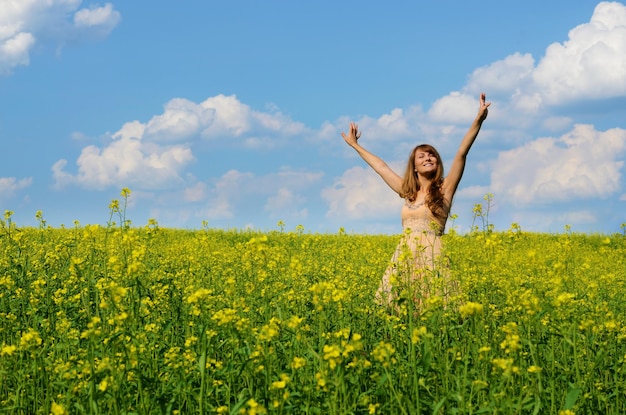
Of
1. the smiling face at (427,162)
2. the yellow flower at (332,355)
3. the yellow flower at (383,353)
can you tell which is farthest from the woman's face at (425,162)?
the yellow flower at (332,355)

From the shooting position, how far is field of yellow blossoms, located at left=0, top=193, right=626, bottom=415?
3477 mm

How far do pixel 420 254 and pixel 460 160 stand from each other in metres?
1.43

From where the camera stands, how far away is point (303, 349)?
15.6 ft

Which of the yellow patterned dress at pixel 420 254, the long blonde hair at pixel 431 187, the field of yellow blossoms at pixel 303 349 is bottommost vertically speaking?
the field of yellow blossoms at pixel 303 349

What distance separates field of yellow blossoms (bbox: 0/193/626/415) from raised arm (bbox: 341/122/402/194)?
1.19 m

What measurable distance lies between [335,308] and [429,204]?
191 cm

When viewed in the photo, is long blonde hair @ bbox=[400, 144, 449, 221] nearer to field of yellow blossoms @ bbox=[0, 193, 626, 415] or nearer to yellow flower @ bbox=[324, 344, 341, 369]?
field of yellow blossoms @ bbox=[0, 193, 626, 415]

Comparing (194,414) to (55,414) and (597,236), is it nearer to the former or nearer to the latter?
(55,414)

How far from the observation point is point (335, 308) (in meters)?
6.35

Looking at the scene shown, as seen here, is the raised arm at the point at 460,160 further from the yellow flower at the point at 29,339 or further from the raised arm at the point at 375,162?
the yellow flower at the point at 29,339

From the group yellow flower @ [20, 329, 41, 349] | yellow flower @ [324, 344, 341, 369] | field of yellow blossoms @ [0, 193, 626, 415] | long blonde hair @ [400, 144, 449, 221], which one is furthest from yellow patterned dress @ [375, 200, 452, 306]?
yellow flower @ [20, 329, 41, 349]

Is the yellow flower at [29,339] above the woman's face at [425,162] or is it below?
below

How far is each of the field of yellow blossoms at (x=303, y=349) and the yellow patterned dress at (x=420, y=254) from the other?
20 centimetres

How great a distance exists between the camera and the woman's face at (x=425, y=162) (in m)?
7.60
